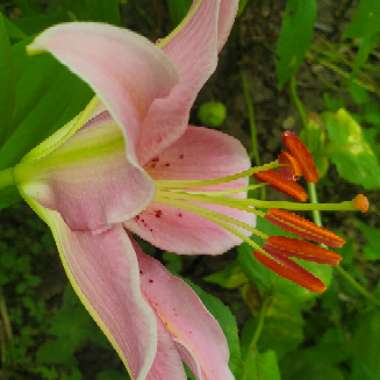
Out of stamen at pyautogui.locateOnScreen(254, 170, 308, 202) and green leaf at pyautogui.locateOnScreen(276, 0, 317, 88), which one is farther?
green leaf at pyautogui.locateOnScreen(276, 0, 317, 88)

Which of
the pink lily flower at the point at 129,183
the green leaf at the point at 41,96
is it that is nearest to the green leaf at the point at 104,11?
the green leaf at the point at 41,96

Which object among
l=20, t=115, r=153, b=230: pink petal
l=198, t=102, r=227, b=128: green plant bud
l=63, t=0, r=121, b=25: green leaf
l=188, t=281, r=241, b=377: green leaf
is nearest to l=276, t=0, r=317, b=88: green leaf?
l=63, t=0, r=121, b=25: green leaf

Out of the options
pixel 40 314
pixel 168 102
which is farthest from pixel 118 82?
pixel 40 314

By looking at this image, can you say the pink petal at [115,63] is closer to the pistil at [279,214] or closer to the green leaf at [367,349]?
the pistil at [279,214]

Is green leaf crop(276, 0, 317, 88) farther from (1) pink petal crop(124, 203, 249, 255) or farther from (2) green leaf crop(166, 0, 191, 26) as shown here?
(1) pink petal crop(124, 203, 249, 255)

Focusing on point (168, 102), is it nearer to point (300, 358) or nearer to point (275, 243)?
point (275, 243)

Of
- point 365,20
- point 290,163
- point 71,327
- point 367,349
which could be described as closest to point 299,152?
point 290,163

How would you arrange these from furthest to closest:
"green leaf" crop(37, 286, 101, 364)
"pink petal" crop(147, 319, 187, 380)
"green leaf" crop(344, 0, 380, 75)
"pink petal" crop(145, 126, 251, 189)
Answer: "green leaf" crop(37, 286, 101, 364) < "green leaf" crop(344, 0, 380, 75) < "pink petal" crop(145, 126, 251, 189) < "pink petal" crop(147, 319, 187, 380)
